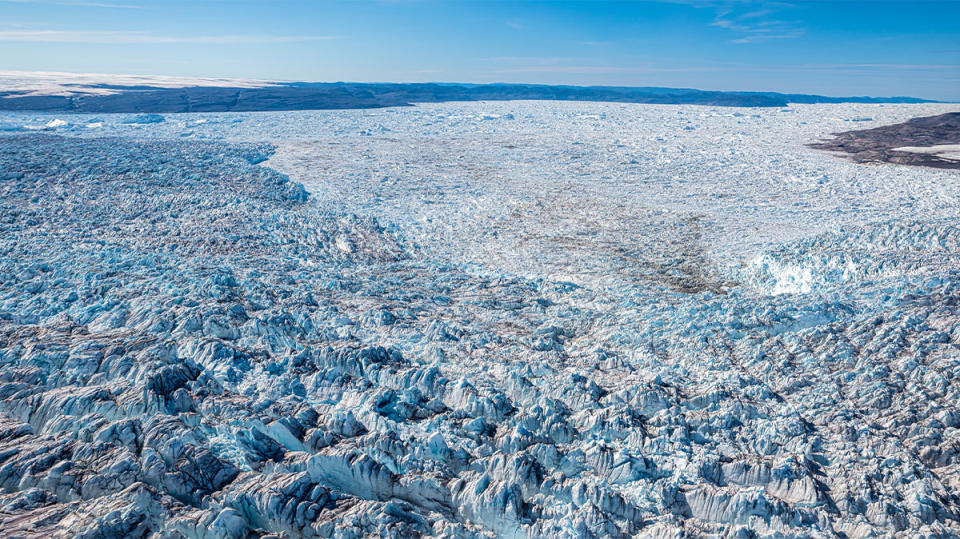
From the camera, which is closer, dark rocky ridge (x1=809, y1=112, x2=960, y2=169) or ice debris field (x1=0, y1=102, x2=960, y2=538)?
ice debris field (x1=0, y1=102, x2=960, y2=538)

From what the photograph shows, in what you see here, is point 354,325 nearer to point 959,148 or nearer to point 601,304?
point 601,304

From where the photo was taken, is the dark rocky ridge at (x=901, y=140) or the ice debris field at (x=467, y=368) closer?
the ice debris field at (x=467, y=368)

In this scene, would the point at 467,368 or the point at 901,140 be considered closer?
the point at 467,368

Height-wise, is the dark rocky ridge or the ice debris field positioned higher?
the dark rocky ridge

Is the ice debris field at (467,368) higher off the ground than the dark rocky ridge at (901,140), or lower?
lower
